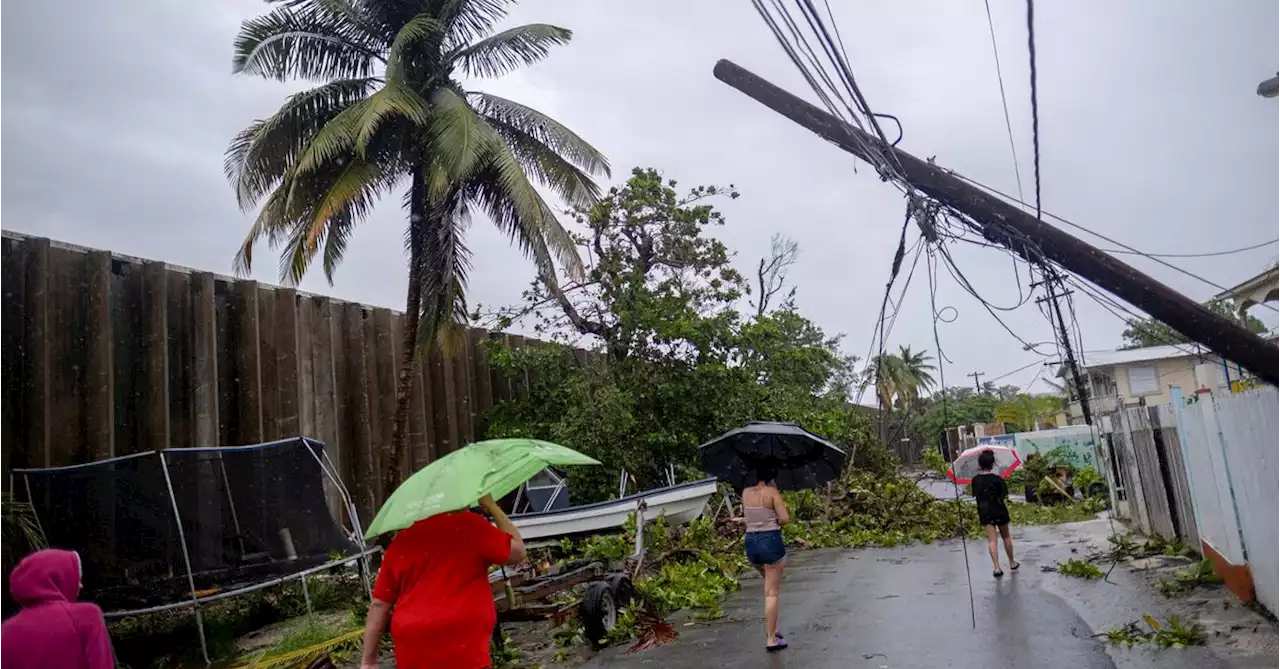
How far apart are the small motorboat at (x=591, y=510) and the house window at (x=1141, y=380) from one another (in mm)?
31347

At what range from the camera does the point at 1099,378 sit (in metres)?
34.6

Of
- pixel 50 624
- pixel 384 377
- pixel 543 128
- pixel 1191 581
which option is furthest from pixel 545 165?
pixel 50 624

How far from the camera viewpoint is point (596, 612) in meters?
9.11

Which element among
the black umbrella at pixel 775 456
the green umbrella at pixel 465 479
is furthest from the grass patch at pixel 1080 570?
the green umbrella at pixel 465 479

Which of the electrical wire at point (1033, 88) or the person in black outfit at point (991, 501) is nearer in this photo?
the electrical wire at point (1033, 88)

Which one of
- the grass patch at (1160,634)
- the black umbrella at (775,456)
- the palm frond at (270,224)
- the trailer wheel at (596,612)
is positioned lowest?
the grass patch at (1160,634)

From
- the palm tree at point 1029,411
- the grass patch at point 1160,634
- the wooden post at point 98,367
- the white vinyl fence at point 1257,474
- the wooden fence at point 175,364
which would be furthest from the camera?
the palm tree at point 1029,411

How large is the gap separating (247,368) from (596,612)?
787 cm

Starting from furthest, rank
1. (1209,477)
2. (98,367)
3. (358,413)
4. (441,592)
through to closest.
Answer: (358,413) < (98,367) < (1209,477) < (441,592)

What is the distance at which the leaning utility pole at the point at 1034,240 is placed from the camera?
19.5ft

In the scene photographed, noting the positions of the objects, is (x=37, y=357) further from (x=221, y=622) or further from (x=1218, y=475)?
(x=1218, y=475)

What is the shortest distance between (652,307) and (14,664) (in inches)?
640

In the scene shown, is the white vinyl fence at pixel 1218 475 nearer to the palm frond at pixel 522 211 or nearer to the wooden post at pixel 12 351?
the palm frond at pixel 522 211

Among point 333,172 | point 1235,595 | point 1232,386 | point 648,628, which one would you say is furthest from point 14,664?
point 1232,386
